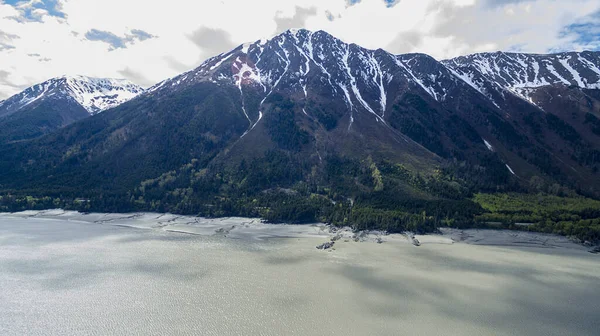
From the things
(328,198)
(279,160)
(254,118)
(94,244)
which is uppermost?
(254,118)

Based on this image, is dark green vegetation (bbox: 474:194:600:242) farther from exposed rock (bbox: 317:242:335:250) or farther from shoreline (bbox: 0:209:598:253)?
exposed rock (bbox: 317:242:335:250)

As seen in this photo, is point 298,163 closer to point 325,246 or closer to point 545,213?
point 325,246

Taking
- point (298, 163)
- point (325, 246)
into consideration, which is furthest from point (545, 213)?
point (298, 163)

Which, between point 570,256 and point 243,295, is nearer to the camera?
point 243,295

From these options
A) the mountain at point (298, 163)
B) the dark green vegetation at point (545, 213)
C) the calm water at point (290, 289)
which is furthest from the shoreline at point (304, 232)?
the mountain at point (298, 163)

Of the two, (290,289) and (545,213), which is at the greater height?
(545,213)

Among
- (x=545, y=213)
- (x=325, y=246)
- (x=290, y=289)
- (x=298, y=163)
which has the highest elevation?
(x=298, y=163)

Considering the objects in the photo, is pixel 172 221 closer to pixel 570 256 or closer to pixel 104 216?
pixel 104 216

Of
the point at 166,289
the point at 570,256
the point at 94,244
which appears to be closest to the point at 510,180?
the point at 570,256
